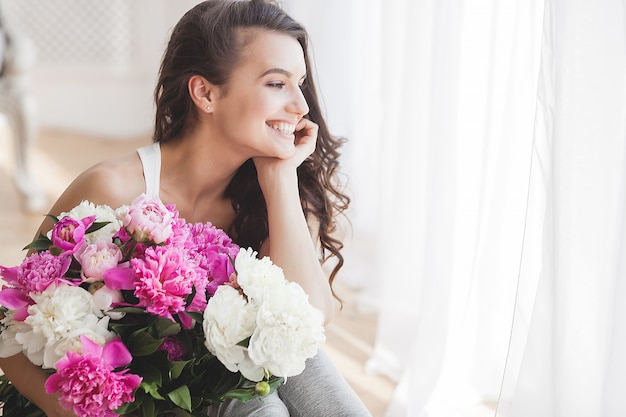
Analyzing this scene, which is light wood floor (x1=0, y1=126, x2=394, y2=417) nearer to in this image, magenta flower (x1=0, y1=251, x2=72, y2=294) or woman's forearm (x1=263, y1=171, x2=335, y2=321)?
woman's forearm (x1=263, y1=171, x2=335, y2=321)

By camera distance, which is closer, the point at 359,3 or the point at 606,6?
the point at 606,6

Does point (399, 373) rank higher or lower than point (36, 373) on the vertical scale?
lower

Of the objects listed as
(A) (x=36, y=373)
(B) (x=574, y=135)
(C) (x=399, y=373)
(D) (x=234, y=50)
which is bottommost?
(C) (x=399, y=373)

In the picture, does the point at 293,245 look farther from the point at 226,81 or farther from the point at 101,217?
the point at 101,217

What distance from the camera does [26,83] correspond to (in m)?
3.88

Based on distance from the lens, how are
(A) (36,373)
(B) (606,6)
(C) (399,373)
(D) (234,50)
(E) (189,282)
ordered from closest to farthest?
(E) (189,282), (A) (36,373), (B) (606,6), (D) (234,50), (C) (399,373)

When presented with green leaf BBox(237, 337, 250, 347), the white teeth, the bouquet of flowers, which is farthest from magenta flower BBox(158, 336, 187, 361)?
the white teeth

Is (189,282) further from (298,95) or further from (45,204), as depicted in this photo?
(45,204)

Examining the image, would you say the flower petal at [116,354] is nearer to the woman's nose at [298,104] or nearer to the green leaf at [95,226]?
the green leaf at [95,226]

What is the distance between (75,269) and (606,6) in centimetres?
105

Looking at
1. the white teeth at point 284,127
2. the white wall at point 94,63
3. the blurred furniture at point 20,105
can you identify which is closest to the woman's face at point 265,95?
the white teeth at point 284,127

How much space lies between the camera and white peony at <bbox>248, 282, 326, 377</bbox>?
46.2 inches

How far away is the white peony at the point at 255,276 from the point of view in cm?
122

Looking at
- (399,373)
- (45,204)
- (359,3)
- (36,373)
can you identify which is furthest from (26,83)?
(36,373)
